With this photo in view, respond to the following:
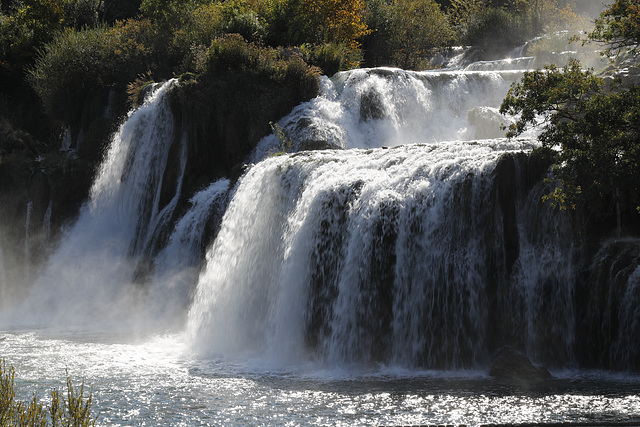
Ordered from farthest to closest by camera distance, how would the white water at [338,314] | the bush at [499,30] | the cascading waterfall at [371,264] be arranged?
the bush at [499,30] → the cascading waterfall at [371,264] → the white water at [338,314]

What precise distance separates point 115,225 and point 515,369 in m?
14.4

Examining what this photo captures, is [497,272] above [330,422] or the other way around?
above

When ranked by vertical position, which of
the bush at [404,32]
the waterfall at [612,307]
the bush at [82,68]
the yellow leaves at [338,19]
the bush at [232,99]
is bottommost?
the waterfall at [612,307]

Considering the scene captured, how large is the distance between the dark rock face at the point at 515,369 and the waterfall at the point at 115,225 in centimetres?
1187

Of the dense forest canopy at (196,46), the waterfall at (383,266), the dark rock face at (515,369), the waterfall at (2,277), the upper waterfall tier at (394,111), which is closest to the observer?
the dark rock face at (515,369)

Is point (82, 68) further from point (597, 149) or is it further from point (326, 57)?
point (597, 149)

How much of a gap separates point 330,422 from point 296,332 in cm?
490

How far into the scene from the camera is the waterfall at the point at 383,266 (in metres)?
12.1

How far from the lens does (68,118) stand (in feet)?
84.8

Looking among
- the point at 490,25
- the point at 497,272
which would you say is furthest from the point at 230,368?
the point at 490,25

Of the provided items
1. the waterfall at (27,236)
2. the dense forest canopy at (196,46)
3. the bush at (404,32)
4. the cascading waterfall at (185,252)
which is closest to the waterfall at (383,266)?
the cascading waterfall at (185,252)

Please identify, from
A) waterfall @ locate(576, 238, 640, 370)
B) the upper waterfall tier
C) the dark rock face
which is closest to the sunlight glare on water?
the dark rock face

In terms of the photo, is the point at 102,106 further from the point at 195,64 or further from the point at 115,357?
the point at 115,357

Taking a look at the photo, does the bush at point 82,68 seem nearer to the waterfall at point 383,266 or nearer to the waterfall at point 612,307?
the waterfall at point 383,266
